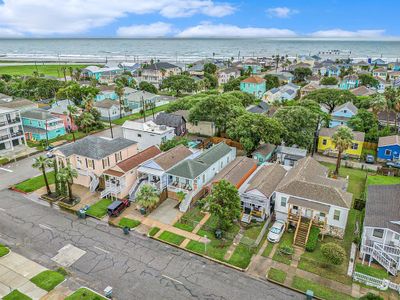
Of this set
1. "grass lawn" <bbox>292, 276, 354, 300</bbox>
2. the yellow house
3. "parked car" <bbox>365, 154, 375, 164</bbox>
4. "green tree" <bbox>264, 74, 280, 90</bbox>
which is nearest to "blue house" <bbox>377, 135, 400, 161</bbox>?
"parked car" <bbox>365, 154, 375, 164</bbox>

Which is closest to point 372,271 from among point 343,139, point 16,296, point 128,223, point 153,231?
point 343,139

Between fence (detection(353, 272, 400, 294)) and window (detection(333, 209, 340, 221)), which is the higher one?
window (detection(333, 209, 340, 221))

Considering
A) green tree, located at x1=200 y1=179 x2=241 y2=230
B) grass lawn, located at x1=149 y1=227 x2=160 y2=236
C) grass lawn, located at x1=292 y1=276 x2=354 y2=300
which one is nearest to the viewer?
grass lawn, located at x1=292 y1=276 x2=354 y2=300

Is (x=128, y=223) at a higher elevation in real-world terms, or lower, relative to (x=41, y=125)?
lower

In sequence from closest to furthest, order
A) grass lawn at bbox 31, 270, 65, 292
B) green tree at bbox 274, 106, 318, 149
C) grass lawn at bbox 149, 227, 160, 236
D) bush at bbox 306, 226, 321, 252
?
grass lawn at bbox 31, 270, 65, 292 → bush at bbox 306, 226, 321, 252 → grass lawn at bbox 149, 227, 160, 236 → green tree at bbox 274, 106, 318, 149

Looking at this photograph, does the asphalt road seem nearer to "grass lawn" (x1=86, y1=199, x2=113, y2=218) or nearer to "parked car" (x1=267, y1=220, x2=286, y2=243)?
"grass lawn" (x1=86, y1=199, x2=113, y2=218)

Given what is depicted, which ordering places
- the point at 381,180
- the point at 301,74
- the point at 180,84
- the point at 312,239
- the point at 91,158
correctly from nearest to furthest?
the point at 312,239 < the point at 91,158 < the point at 381,180 < the point at 180,84 < the point at 301,74

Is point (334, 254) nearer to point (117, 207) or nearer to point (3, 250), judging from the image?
point (117, 207)
